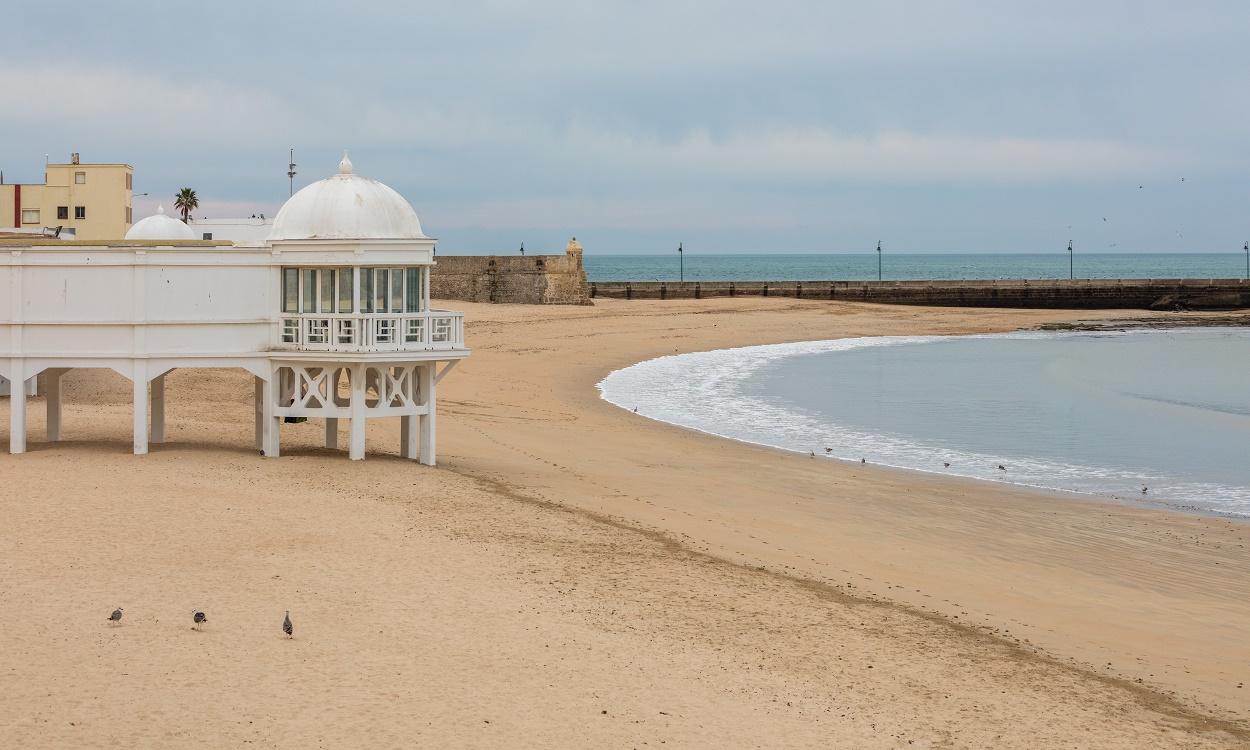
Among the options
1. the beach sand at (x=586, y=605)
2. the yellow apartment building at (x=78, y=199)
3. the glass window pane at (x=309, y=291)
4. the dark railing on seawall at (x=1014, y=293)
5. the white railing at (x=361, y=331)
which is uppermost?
the yellow apartment building at (x=78, y=199)

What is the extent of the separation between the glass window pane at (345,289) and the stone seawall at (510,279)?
1785 inches

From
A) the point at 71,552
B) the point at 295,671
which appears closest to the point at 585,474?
the point at 71,552

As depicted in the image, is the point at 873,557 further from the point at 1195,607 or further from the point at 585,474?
the point at 585,474

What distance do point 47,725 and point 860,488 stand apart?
15156mm

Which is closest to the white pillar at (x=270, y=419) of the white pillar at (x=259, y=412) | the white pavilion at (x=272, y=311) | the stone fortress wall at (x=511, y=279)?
the white pavilion at (x=272, y=311)

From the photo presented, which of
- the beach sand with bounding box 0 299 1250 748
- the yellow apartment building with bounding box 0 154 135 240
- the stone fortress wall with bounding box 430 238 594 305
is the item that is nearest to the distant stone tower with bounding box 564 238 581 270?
the stone fortress wall with bounding box 430 238 594 305

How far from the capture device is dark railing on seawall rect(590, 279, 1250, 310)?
8319 cm

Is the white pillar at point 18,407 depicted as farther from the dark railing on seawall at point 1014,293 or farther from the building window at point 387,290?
the dark railing on seawall at point 1014,293

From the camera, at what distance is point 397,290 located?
20562 millimetres

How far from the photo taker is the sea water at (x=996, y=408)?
2533 cm

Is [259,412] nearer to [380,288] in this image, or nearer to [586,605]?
[380,288]

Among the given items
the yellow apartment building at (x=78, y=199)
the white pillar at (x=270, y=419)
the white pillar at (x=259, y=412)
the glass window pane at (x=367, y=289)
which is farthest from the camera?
the yellow apartment building at (x=78, y=199)

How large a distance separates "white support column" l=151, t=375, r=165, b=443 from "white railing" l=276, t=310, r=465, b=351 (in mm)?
2850

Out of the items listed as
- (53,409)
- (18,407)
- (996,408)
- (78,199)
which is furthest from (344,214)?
(78,199)
